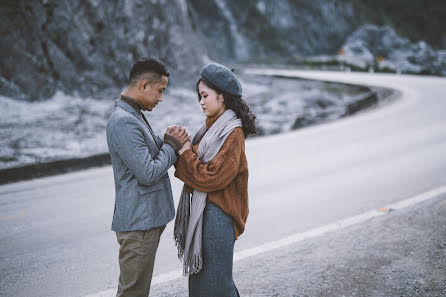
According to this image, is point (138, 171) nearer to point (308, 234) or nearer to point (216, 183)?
point (216, 183)

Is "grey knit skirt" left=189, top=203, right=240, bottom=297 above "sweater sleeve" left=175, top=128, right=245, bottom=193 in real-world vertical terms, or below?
below

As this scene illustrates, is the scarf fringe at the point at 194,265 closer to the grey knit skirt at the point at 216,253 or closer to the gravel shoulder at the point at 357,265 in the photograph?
the grey knit skirt at the point at 216,253

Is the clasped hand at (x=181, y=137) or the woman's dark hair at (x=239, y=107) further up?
the woman's dark hair at (x=239, y=107)

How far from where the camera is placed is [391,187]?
6.52 m

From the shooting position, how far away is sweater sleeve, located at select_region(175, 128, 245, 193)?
94.0 inches

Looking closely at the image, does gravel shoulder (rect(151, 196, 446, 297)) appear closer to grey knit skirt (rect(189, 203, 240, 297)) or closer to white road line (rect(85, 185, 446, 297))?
white road line (rect(85, 185, 446, 297))

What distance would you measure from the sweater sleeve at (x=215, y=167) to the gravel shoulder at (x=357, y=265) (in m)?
1.52

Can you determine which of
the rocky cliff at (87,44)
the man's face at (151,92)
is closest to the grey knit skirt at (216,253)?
the man's face at (151,92)

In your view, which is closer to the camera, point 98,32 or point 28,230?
point 28,230

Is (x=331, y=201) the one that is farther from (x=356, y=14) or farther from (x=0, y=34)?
(x=356, y=14)

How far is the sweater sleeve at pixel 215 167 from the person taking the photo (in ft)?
7.84

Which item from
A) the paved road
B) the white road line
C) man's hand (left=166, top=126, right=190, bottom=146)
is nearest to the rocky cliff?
the paved road

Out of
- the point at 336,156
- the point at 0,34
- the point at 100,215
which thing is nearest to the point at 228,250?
the point at 100,215

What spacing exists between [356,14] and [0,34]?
72525 millimetres
